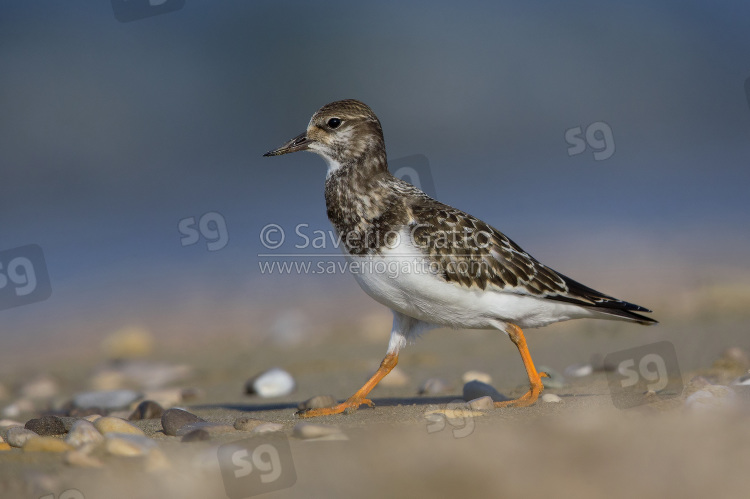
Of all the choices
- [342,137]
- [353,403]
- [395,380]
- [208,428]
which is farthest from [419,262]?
[395,380]

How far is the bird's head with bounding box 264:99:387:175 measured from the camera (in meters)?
6.41

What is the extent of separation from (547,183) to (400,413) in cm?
970

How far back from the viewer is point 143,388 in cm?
834

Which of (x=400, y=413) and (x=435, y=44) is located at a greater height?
(x=435, y=44)

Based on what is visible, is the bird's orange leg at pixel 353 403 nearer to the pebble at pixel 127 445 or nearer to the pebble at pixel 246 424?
the pebble at pixel 246 424

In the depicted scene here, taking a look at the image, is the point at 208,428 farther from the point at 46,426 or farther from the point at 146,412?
the point at 146,412

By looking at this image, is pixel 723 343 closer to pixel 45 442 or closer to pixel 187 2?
pixel 45 442

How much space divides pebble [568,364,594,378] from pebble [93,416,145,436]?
13.2 feet

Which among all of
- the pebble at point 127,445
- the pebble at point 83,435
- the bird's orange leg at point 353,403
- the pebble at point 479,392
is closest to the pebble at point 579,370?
the pebble at point 479,392

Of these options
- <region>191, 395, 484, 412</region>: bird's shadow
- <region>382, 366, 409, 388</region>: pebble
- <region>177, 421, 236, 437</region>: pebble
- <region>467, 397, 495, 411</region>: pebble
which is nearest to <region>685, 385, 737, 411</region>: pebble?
<region>467, 397, 495, 411</region>: pebble

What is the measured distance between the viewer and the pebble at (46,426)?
5.32 metres

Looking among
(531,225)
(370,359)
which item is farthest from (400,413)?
(531,225)

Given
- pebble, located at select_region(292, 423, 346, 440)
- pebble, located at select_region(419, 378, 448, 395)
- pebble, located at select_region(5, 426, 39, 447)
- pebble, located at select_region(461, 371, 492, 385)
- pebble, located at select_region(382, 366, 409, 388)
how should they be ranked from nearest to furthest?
pebble, located at select_region(292, 423, 346, 440), pebble, located at select_region(5, 426, 39, 447), pebble, located at select_region(419, 378, 448, 395), pebble, located at select_region(461, 371, 492, 385), pebble, located at select_region(382, 366, 409, 388)

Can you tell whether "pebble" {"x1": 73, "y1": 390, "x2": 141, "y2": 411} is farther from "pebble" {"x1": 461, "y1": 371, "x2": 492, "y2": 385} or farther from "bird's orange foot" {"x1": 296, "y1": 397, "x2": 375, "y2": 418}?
"pebble" {"x1": 461, "y1": 371, "x2": 492, "y2": 385}
